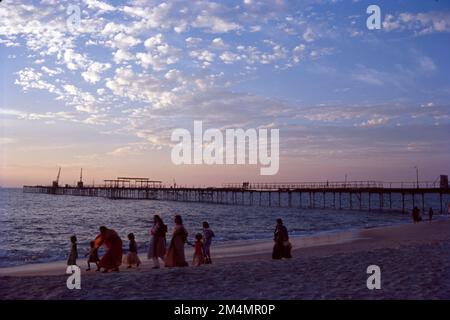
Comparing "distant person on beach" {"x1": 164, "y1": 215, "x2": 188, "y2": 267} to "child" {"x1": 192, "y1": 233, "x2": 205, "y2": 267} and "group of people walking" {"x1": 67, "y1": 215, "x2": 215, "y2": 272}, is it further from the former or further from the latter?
"child" {"x1": 192, "y1": 233, "x2": 205, "y2": 267}

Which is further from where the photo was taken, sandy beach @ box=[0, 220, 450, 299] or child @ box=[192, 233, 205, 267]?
child @ box=[192, 233, 205, 267]

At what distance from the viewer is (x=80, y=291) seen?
7438 millimetres

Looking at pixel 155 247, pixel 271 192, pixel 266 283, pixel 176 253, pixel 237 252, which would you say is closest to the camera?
pixel 266 283

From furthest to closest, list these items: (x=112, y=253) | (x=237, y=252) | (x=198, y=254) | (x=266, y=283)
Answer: (x=237, y=252) < (x=198, y=254) < (x=112, y=253) < (x=266, y=283)

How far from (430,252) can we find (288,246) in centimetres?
370

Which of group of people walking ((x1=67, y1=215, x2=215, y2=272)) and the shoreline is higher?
group of people walking ((x1=67, y1=215, x2=215, y2=272))

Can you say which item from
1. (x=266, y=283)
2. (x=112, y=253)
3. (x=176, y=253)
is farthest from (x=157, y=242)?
(x=266, y=283)

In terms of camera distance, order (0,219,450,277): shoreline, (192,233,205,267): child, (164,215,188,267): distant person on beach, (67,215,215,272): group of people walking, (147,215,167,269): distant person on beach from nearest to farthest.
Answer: (67,215,215,272): group of people walking → (164,215,188,267): distant person on beach → (147,215,167,269): distant person on beach → (192,233,205,267): child → (0,219,450,277): shoreline

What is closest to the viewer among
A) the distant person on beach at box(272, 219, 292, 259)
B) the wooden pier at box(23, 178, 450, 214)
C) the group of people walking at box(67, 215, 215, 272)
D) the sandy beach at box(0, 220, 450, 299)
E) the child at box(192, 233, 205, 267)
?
the sandy beach at box(0, 220, 450, 299)

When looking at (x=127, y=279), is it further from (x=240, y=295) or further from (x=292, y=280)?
(x=292, y=280)

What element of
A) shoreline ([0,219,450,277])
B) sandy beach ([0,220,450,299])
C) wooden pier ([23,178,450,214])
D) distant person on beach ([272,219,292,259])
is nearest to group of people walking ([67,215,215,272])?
shoreline ([0,219,450,277])

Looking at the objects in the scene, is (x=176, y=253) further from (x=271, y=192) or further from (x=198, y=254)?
(x=271, y=192)
